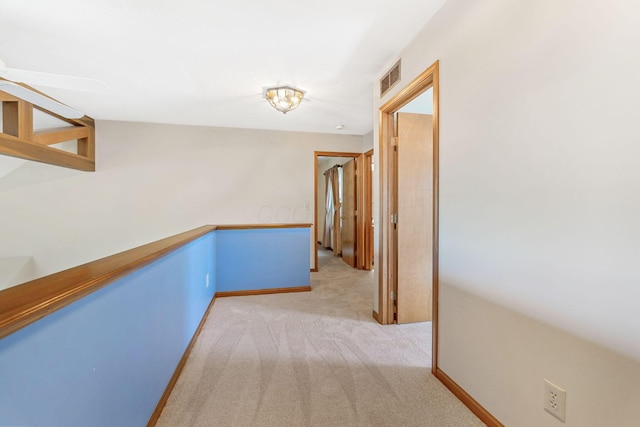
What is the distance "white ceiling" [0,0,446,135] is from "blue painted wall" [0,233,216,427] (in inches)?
58.6

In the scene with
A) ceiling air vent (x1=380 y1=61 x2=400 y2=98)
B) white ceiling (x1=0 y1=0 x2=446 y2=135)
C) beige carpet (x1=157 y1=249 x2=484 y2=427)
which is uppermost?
white ceiling (x1=0 y1=0 x2=446 y2=135)

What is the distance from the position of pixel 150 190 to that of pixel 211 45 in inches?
102

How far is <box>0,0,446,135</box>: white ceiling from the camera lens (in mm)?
1595

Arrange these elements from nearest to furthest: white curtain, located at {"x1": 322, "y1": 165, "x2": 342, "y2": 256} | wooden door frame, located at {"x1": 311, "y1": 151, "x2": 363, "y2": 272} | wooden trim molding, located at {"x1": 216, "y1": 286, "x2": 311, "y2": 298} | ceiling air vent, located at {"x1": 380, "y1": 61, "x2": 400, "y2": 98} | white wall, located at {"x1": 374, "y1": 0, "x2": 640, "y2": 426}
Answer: white wall, located at {"x1": 374, "y1": 0, "x2": 640, "y2": 426}
ceiling air vent, located at {"x1": 380, "y1": 61, "x2": 400, "y2": 98}
wooden trim molding, located at {"x1": 216, "y1": 286, "x2": 311, "y2": 298}
wooden door frame, located at {"x1": 311, "y1": 151, "x2": 363, "y2": 272}
white curtain, located at {"x1": 322, "y1": 165, "x2": 342, "y2": 256}

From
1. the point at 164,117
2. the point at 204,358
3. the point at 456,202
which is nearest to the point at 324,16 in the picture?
Answer: the point at 456,202

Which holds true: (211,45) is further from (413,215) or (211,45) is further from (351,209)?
(351,209)

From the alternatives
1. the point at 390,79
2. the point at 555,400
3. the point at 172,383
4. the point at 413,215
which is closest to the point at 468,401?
the point at 555,400

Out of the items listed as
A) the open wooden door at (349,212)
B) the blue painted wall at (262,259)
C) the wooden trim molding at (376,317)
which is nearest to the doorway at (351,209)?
the open wooden door at (349,212)

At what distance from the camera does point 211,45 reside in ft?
6.39

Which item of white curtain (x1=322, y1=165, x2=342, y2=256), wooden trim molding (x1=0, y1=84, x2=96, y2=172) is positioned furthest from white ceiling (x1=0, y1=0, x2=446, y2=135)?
white curtain (x1=322, y1=165, x2=342, y2=256)

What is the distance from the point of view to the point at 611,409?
2.79 ft

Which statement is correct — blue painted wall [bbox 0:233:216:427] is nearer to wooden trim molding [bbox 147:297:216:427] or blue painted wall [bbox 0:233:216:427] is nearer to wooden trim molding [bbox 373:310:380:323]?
wooden trim molding [bbox 147:297:216:427]

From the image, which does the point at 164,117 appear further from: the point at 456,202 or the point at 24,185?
the point at 456,202

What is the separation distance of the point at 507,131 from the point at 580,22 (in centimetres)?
40
